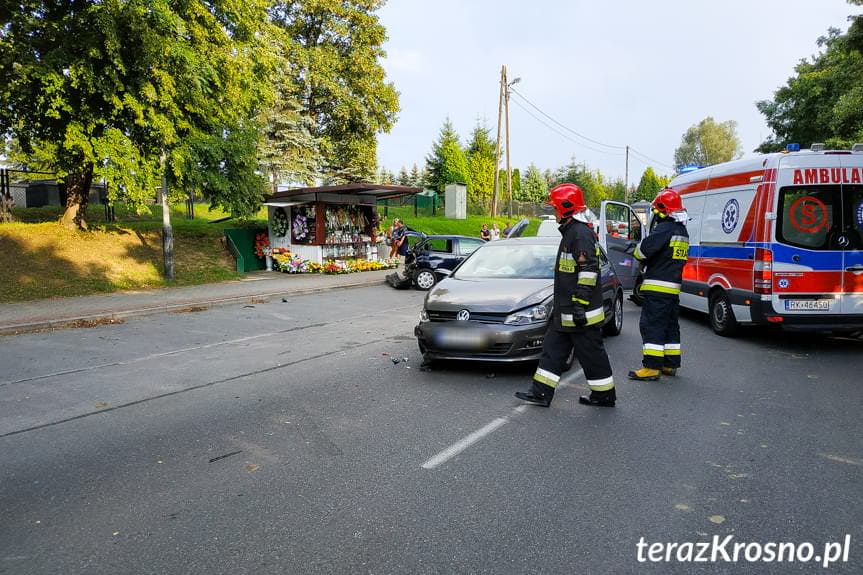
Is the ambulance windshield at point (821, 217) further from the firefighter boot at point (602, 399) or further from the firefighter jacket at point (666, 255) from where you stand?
the firefighter boot at point (602, 399)

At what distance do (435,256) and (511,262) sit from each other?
887 cm

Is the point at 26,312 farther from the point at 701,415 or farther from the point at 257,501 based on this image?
the point at 701,415

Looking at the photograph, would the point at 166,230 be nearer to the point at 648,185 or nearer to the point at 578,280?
the point at 578,280

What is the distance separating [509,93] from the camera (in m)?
35.7

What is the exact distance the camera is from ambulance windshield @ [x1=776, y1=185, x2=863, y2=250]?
26.4 feet

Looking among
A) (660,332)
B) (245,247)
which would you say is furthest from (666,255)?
(245,247)

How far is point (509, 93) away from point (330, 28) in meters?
11.1

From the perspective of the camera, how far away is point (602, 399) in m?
5.46

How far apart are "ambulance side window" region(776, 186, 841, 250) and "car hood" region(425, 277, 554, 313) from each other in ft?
11.9

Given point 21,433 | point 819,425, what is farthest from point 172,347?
point 819,425

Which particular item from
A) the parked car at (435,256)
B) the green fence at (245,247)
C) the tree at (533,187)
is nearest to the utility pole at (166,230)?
the green fence at (245,247)

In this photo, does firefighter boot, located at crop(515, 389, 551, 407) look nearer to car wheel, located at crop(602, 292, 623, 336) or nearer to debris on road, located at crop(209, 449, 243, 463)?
debris on road, located at crop(209, 449, 243, 463)

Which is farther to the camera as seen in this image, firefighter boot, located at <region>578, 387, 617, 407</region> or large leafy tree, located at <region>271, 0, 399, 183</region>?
large leafy tree, located at <region>271, 0, 399, 183</region>

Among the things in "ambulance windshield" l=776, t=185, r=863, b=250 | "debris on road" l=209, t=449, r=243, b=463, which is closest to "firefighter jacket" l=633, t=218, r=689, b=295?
"ambulance windshield" l=776, t=185, r=863, b=250
